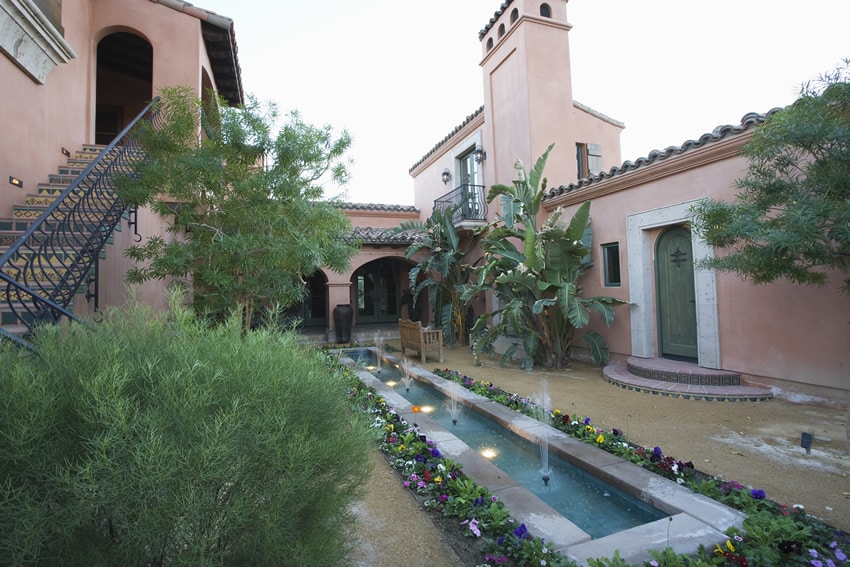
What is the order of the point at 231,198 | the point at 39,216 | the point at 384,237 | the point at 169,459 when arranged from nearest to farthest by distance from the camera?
the point at 169,459
the point at 39,216
the point at 231,198
the point at 384,237

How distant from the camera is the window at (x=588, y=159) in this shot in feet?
38.5

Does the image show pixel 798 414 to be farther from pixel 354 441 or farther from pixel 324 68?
pixel 324 68

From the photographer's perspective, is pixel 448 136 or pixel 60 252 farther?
pixel 448 136

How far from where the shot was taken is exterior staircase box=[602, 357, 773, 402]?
18.5 ft

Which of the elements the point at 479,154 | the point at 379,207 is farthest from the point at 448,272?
the point at 379,207

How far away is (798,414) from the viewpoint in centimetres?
501

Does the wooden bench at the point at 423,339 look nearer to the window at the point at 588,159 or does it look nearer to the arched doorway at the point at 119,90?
the window at the point at 588,159

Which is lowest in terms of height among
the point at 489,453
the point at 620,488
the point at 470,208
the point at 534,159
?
the point at 489,453

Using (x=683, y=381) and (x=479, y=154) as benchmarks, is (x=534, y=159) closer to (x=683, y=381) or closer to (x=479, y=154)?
(x=479, y=154)

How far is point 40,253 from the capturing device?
4152 mm

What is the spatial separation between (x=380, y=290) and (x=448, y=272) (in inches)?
250

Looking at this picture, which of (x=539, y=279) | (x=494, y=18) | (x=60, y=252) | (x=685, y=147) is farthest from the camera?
(x=494, y=18)

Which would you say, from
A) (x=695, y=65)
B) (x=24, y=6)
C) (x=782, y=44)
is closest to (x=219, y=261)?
(x=24, y=6)

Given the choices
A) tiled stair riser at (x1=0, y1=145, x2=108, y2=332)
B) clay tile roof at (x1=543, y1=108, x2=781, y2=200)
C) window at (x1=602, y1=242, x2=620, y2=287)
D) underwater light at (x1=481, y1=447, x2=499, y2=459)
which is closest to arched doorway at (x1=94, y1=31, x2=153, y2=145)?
tiled stair riser at (x1=0, y1=145, x2=108, y2=332)
